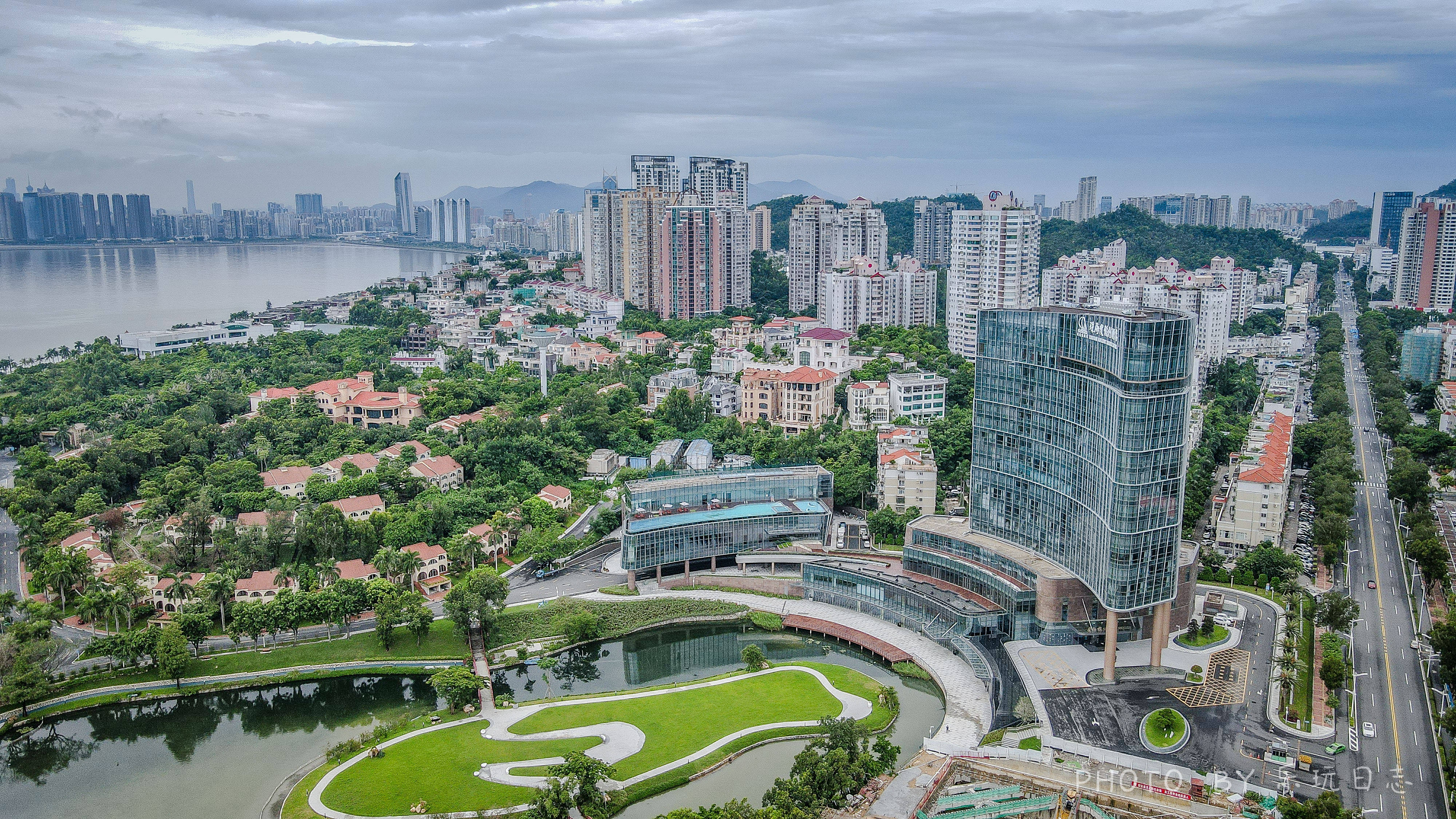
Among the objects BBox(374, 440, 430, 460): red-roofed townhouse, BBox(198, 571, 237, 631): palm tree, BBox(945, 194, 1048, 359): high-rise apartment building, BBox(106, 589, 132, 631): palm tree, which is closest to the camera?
BBox(106, 589, 132, 631): palm tree

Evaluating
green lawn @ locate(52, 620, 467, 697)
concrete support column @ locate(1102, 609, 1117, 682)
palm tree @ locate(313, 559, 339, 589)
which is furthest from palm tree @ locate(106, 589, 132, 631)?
concrete support column @ locate(1102, 609, 1117, 682)

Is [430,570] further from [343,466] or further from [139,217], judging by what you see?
[139,217]

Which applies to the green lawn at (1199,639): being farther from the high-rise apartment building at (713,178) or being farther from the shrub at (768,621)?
the high-rise apartment building at (713,178)

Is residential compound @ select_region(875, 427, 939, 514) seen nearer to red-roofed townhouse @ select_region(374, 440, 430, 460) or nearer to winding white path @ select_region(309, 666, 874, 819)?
winding white path @ select_region(309, 666, 874, 819)

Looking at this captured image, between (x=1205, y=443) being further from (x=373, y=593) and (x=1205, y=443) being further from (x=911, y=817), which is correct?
(x=373, y=593)

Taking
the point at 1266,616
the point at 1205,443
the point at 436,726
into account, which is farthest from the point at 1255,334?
the point at 436,726

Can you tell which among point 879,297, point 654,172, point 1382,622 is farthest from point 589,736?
point 654,172

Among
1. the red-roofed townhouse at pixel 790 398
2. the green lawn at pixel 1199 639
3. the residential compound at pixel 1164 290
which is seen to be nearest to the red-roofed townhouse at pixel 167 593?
the red-roofed townhouse at pixel 790 398
